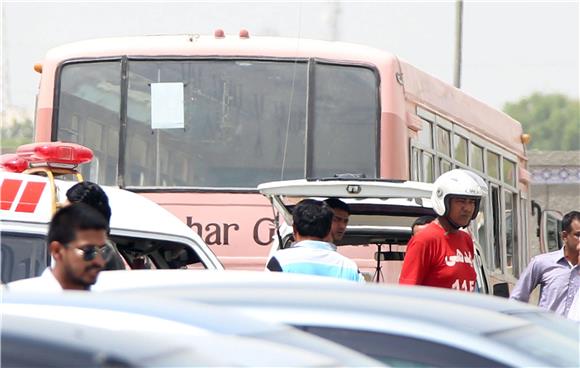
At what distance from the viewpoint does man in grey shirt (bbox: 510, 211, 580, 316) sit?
32.3 ft

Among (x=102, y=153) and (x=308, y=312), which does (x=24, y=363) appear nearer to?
(x=308, y=312)

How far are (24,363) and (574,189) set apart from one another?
33.7 metres

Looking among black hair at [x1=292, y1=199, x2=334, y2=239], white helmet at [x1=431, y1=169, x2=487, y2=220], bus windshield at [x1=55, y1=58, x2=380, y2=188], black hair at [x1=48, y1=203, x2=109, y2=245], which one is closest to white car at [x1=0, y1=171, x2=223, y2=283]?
black hair at [x1=292, y1=199, x2=334, y2=239]

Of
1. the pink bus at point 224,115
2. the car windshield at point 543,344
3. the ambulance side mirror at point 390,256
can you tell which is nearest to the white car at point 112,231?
the ambulance side mirror at point 390,256

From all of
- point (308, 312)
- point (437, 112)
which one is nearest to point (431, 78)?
point (437, 112)

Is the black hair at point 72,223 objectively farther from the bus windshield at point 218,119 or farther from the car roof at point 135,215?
the bus windshield at point 218,119

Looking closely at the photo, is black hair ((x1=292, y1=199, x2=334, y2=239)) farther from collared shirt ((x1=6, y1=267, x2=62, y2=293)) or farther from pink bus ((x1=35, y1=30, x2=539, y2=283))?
pink bus ((x1=35, y1=30, x2=539, y2=283))

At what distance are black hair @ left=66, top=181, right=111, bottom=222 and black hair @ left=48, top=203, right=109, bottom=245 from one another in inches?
49.7

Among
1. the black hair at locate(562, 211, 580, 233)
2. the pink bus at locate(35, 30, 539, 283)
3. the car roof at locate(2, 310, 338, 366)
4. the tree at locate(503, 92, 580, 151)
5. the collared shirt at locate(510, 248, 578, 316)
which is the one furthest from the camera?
the tree at locate(503, 92, 580, 151)

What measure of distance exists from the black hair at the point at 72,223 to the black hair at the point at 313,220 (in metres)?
2.33

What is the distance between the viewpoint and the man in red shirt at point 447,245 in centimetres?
823

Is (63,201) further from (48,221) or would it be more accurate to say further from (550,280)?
(550,280)

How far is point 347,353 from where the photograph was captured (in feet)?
12.2

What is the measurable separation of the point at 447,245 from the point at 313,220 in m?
0.96
